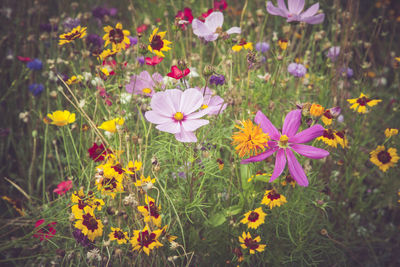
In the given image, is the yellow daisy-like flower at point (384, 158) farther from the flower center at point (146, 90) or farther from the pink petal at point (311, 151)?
the flower center at point (146, 90)

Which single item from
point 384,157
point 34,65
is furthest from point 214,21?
point 34,65

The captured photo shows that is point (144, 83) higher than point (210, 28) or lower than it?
lower

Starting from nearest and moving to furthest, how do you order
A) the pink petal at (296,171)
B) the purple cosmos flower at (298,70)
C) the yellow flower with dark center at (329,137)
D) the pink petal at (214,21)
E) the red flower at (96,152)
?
1. the pink petal at (296,171)
2. the yellow flower with dark center at (329,137)
3. the red flower at (96,152)
4. the pink petal at (214,21)
5. the purple cosmos flower at (298,70)

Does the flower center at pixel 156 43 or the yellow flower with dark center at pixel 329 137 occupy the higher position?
the flower center at pixel 156 43

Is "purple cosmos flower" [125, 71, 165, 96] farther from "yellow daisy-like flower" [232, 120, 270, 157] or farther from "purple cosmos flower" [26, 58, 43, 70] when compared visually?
"purple cosmos flower" [26, 58, 43, 70]

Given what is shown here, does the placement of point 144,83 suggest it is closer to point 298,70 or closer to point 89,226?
point 89,226

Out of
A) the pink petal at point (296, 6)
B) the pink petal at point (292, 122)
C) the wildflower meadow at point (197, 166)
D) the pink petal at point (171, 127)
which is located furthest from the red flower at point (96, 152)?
the pink petal at point (296, 6)

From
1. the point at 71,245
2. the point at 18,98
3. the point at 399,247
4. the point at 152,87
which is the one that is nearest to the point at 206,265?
the point at 71,245

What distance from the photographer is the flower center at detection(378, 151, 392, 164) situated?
3.26ft

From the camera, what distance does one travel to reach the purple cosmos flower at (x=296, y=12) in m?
1.01

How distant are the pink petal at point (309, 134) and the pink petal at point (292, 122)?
2cm

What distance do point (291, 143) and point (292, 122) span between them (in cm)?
6

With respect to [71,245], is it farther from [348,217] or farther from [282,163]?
[348,217]

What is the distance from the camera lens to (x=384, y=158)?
999 millimetres
